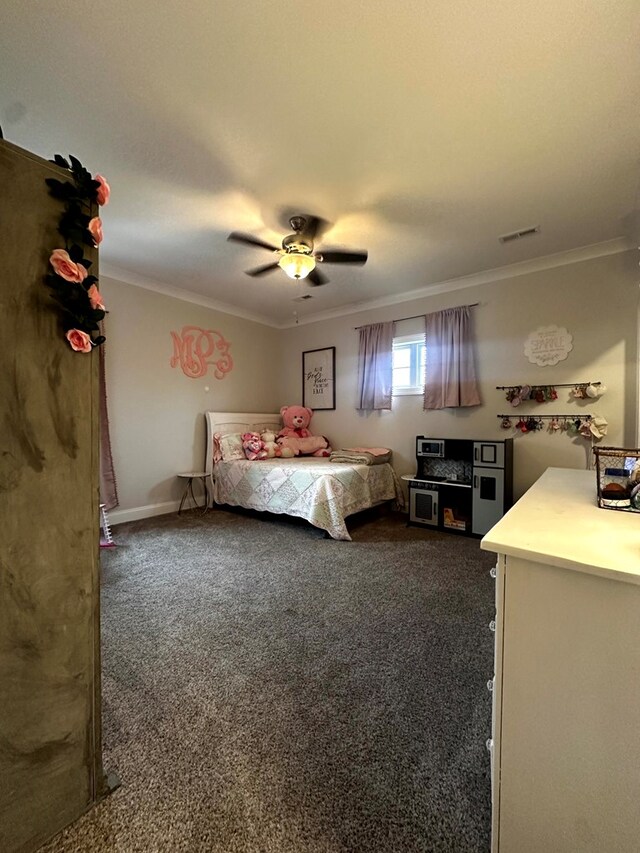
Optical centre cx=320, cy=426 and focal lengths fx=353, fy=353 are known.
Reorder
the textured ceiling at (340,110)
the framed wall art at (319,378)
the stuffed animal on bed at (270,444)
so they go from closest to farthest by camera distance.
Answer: the textured ceiling at (340,110) → the stuffed animal on bed at (270,444) → the framed wall art at (319,378)

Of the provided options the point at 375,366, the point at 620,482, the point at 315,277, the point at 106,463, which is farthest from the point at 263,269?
the point at 620,482

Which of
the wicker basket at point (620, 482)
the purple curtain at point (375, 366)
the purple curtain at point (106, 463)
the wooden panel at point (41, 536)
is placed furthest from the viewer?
the purple curtain at point (375, 366)

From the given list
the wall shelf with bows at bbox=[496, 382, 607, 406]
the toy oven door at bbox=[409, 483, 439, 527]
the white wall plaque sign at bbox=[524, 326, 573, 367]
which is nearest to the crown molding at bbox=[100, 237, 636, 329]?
the white wall plaque sign at bbox=[524, 326, 573, 367]

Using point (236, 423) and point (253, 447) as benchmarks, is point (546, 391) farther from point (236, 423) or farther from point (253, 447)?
point (236, 423)

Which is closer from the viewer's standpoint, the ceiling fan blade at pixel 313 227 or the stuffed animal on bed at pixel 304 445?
the ceiling fan blade at pixel 313 227

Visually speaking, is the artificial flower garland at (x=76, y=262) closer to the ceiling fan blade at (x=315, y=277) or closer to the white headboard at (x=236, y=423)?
the ceiling fan blade at (x=315, y=277)

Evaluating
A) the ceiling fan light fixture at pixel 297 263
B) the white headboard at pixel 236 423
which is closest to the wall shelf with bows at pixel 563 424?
the ceiling fan light fixture at pixel 297 263

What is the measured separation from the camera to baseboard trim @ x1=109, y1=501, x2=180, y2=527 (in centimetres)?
371

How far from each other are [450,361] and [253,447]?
8.26 feet

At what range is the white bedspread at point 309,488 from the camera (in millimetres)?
3268

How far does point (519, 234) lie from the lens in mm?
2883

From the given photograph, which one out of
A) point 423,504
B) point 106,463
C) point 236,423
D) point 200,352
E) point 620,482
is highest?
point 200,352

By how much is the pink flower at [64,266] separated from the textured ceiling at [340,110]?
1218 millimetres

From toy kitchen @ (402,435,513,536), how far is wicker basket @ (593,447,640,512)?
2052 mm
